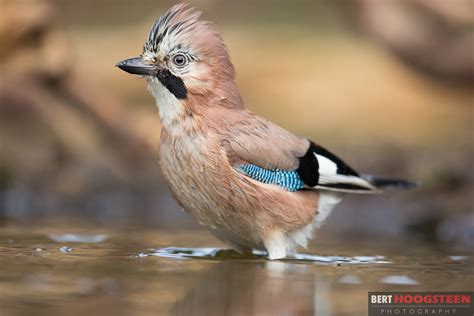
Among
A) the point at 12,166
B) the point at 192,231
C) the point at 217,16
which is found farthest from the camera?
the point at 217,16

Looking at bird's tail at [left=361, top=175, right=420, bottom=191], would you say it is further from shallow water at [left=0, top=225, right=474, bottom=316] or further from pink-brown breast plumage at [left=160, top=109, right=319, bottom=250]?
pink-brown breast plumage at [left=160, top=109, right=319, bottom=250]

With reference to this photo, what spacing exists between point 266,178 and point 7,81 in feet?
17.1

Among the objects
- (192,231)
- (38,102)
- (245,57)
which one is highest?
(245,57)

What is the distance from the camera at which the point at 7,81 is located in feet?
39.1

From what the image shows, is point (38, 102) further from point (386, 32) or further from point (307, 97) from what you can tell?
point (307, 97)

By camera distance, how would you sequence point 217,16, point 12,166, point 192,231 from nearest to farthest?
point 192,231, point 12,166, point 217,16

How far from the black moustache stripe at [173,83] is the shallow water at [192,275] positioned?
1186 millimetres

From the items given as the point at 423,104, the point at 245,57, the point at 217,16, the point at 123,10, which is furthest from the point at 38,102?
the point at 123,10

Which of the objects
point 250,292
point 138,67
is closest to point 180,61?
point 138,67

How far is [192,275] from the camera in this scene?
6.43 metres

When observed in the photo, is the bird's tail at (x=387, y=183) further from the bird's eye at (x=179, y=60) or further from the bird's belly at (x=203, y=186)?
the bird's eye at (x=179, y=60)

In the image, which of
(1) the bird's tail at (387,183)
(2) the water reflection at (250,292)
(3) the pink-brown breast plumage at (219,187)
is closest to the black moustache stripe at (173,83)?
(3) the pink-brown breast plumage at (219,187)

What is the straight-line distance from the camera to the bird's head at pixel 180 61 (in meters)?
7.45

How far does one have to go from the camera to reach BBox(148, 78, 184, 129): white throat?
753 centimetres
